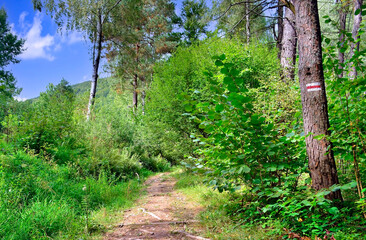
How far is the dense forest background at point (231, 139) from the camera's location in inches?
87.1

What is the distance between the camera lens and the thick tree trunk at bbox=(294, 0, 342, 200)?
7.32 feet

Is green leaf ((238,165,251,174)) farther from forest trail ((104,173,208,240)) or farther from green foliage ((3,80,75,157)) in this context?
green foliage ((3,80,75,157))

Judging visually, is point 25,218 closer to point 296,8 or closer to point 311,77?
point 311,77

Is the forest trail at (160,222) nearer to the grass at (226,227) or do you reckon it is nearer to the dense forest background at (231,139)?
the grass at (226,227)

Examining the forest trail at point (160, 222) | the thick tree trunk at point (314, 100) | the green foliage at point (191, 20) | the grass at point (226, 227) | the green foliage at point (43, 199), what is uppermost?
the green foliage at point (191, 20)

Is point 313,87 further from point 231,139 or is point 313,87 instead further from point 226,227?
point 226,227

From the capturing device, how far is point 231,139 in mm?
2670

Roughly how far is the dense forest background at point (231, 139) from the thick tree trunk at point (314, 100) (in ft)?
0.04

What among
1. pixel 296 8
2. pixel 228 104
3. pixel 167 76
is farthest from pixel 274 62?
pixel 228 104

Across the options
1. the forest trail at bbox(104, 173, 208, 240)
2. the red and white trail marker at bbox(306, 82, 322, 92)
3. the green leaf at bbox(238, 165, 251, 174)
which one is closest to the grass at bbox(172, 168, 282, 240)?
the forest trail at bbox(104, 173, 208, 240)

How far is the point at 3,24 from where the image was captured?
83.3 ft

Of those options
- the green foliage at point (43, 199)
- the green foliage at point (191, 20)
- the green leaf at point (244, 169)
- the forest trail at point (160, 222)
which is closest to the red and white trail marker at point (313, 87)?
the green leaf at point (244, 169)

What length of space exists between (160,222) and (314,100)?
288 centimetres

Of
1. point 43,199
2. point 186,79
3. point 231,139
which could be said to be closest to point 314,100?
point 231,139
